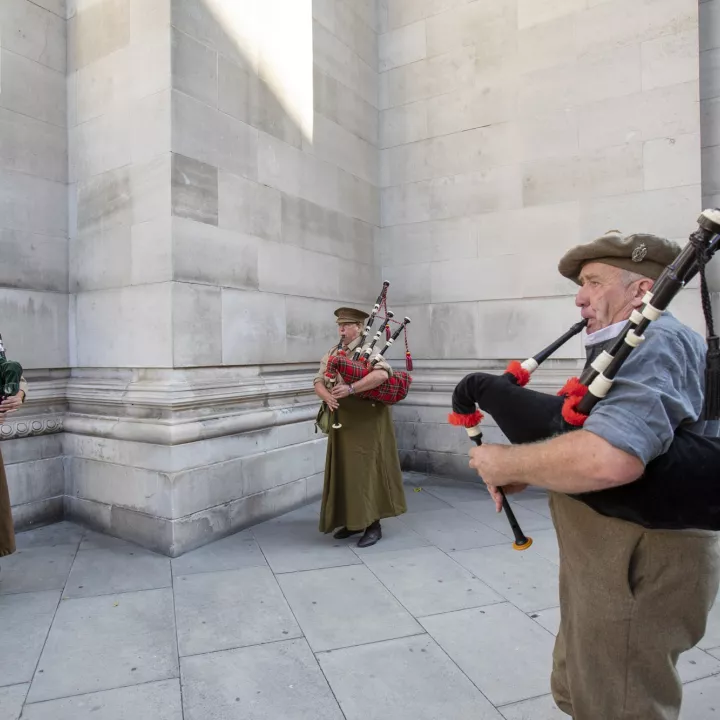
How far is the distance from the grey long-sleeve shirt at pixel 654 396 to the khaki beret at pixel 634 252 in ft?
0.68

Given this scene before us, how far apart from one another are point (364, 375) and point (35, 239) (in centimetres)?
349

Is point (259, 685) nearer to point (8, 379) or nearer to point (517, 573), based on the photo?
point (517, 573)

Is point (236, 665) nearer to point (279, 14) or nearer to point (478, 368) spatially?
point (478, 368)

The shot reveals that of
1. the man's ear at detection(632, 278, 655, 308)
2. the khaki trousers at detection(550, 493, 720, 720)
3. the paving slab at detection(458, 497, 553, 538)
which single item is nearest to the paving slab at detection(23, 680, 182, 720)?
the khaki trousers at detection(550, 493, 720, 720)

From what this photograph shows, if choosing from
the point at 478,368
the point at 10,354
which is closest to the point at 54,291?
the point at 10,354

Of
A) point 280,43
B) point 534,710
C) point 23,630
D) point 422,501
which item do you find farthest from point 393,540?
point 280,43

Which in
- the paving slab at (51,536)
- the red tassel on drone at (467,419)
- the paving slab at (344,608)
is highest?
the red tassel on drone at (467,419)

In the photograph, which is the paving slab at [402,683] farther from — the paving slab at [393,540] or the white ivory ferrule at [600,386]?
the white ivory ferrule at [600,386]

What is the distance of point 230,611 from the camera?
11.5ft

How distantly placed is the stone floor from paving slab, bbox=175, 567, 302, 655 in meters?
0.01

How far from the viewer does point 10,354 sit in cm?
506

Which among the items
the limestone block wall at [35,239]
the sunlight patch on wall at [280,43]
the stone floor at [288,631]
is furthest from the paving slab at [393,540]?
the sunlight patch on wall at [280,43]

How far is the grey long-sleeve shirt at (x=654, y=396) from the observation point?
1398mm

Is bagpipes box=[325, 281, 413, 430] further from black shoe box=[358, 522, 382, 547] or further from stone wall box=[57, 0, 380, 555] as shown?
stone wall box=[57, 0, 380, 555]
